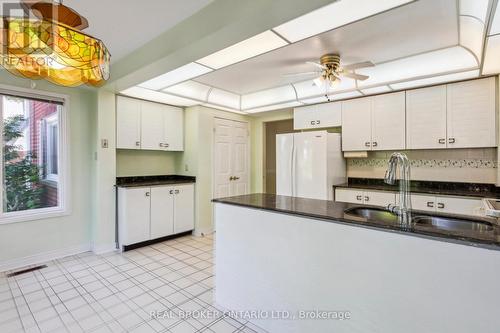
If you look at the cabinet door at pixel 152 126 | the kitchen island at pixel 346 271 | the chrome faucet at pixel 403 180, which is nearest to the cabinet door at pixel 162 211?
the cabinet door at pixel 152 126

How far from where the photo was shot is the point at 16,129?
10.0 feet

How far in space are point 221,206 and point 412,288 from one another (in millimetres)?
1426

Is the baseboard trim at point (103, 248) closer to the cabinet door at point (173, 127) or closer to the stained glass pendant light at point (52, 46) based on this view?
the cabinet door at point (173, 127)

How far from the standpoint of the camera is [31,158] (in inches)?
126

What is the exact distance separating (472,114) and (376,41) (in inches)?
61.6

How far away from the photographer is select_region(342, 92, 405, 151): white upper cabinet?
11.3ft

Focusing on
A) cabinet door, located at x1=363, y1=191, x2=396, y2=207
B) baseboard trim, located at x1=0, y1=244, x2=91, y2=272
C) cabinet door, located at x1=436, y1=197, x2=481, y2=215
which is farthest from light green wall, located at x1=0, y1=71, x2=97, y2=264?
cabinet door, located at x1=436, y1=197, x2=481, y2=215

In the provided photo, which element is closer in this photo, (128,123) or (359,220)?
(359,220)

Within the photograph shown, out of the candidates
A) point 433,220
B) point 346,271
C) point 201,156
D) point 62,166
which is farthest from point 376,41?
point 62,166

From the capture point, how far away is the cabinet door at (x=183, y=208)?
Answer: 13.6 ft

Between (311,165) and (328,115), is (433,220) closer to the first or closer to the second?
(311,165)

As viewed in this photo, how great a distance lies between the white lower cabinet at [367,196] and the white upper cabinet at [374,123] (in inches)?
25.8

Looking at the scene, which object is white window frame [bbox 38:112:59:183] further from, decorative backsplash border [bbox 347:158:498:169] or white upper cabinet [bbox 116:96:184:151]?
decorative backsplash border [bbox 347:158:498:169]

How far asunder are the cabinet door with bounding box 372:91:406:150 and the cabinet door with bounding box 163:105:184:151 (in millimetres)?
3075
